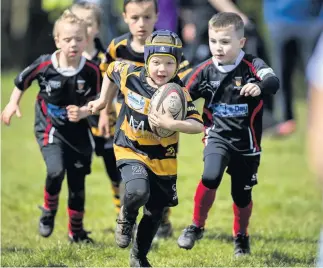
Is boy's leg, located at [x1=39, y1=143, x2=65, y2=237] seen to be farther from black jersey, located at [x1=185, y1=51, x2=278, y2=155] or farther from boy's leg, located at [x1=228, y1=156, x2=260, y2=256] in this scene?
boy's leg, located at [x1=228, y1=156, x2=260, y2=256]

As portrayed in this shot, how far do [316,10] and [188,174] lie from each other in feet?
12.9

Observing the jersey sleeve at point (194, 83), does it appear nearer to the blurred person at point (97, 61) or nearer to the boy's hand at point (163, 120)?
the boy's hand at point (163, 120)

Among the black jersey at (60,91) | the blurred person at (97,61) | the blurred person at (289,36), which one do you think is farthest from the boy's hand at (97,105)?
the blurred person at (289,36)

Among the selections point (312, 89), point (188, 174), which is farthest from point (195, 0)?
point (312, 89)

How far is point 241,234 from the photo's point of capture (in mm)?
7129

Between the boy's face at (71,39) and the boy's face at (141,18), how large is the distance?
42cm

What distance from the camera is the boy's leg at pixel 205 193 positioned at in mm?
6621

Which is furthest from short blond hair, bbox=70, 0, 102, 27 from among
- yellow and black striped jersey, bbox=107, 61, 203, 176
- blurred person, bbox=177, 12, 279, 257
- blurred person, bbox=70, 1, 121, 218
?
yellow and black striped jersey, bbox=107, 61, 203, 176

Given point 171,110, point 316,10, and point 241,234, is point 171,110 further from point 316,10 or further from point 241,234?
point 316,10

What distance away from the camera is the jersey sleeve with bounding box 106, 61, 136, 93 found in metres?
6.44

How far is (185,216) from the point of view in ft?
30.1

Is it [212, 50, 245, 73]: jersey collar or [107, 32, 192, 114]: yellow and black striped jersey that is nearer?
[212, 50, 245, 73]: jersey collar

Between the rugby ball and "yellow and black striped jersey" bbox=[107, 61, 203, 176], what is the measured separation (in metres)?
0.07

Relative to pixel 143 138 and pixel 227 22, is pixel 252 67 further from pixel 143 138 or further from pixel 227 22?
pixel 143 138
